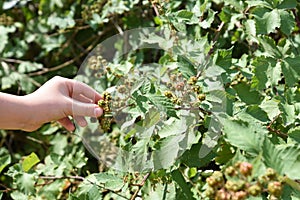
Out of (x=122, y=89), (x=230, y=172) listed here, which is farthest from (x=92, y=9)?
(x=230, y=172)

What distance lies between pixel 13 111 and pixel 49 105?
0.28 feet

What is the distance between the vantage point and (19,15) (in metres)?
2.96

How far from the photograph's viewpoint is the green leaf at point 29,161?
1.69 meters

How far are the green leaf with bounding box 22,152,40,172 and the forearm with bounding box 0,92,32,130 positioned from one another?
1.39 ft

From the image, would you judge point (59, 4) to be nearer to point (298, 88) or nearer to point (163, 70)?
point (163, 70)

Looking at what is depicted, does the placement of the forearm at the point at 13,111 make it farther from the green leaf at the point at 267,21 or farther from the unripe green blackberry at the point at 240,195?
the green leaf at the point at 267,21

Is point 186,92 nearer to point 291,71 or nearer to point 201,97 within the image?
point 201,97

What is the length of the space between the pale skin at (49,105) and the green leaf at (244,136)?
375 mm

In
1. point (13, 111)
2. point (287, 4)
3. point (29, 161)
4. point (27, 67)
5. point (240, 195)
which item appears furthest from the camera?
point (27, 67)

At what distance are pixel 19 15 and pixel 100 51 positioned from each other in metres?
1.05

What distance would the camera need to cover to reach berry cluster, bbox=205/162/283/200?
895mm

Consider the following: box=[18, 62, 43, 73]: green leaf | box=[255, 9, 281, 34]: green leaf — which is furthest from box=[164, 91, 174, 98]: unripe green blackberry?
box=[18, 62, 43, 73]: green leaf

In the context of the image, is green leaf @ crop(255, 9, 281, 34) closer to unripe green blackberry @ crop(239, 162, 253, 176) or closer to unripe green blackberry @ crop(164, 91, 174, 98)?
unripe green blackberry @ crop(164, 91, 174, 98)

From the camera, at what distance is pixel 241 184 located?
2.94 feet
